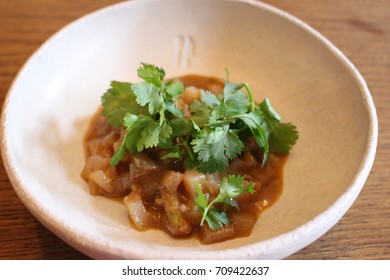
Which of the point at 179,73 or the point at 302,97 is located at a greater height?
the point at 302,97

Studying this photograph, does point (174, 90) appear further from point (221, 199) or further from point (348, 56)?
point (348, 56)

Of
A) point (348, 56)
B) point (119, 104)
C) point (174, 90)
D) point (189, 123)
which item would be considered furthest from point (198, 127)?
point (348, 56)

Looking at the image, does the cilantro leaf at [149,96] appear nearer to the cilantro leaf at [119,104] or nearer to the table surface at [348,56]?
the cilantro leaf at [119,104]

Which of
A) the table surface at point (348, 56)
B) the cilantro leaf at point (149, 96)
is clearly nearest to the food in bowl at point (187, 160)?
the cilantro leaf at point (149, 96)

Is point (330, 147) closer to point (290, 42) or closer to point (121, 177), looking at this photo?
point (290, 42)

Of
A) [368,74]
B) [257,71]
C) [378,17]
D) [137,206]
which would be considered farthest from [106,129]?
[378,17]

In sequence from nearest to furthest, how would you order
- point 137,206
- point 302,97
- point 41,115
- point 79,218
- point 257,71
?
point 79,218
point 137,206
point 41,115
point 302,97
point 257,71

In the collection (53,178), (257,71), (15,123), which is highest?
(257,71)
